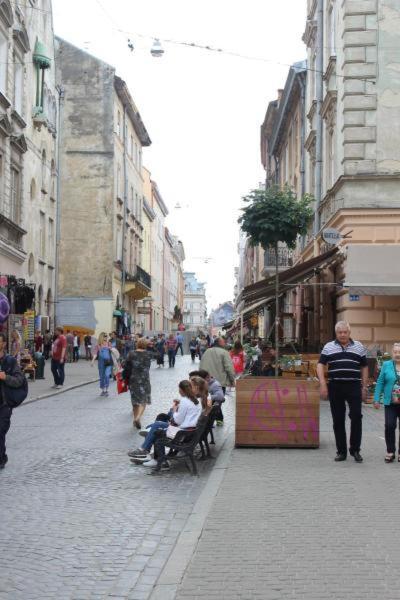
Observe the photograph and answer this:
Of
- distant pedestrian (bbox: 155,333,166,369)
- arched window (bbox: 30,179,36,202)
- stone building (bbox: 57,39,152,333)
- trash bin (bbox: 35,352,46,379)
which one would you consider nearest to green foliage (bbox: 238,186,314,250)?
trash bin (bbox: 35,352,46,379)

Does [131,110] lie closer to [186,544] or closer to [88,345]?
[88,345]

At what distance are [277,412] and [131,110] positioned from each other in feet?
148

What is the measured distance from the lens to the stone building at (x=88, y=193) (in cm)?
4794

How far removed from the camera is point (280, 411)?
1170cm

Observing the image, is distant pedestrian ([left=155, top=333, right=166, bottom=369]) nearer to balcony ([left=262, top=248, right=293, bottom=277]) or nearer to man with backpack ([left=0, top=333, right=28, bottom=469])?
balcony ([left=262, top=248, right=293, bottom=277])

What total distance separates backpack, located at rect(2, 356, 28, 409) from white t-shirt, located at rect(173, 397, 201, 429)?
186cm

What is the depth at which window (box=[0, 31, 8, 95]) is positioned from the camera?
29.5 meters

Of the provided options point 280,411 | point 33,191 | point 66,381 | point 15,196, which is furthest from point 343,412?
point 33,191

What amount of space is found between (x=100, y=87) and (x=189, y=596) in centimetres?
4620

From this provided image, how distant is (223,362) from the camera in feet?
52.0

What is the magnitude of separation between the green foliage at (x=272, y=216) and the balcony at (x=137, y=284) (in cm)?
3311

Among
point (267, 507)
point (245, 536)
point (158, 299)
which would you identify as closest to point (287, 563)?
point (245, 536)

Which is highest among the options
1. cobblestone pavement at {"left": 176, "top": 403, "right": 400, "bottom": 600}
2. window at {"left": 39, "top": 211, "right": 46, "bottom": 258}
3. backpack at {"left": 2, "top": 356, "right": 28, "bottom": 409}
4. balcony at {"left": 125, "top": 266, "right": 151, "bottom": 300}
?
window at {"left": 39, "top": 211, "right": 46, "bottom": 258}

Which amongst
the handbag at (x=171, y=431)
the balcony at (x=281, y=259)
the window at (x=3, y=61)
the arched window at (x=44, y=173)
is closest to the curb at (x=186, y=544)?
the handbag at (x=171, y=431)
